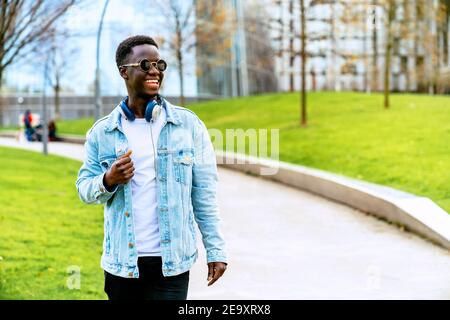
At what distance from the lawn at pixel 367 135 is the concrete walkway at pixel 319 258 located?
1212mm

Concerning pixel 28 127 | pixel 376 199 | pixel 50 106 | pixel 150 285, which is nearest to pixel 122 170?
pixel 150 285

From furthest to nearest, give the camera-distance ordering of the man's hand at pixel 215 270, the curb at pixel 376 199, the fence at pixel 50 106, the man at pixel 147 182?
the fence at pixel 50 106
the curb at pixel 376 199
the man's hand at pixel 215 270
the man at pixel 147 182

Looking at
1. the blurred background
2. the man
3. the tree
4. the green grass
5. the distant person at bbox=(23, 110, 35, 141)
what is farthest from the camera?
the distant person at bbox=(23, 110, 35, 141)

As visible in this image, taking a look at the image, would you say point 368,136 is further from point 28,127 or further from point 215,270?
point 28,127

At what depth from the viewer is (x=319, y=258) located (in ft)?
26.1

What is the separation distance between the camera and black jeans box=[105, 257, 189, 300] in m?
3.21

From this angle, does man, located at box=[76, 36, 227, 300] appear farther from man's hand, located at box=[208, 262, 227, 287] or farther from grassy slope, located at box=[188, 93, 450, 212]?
grassy slope, located at box=[188, 93, 450, 212]

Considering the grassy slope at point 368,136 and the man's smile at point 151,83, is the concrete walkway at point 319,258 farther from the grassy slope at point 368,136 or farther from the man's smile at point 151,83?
the man's smile at point 151,83

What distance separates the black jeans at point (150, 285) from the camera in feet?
10.5

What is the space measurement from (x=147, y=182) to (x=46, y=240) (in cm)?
634

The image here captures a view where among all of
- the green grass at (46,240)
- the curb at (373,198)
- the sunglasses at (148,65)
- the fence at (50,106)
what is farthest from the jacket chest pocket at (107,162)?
the fence at (50,106)

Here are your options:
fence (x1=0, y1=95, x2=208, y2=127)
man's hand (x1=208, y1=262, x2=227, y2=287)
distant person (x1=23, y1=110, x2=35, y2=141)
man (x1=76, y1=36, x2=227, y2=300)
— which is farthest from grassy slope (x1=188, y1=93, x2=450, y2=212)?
fence (x1=0, y1=95, x2=208, y2=127)

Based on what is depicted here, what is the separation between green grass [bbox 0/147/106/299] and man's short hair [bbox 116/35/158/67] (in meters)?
3.71
